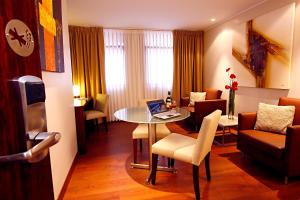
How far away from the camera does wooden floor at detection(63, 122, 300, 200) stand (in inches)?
77.0

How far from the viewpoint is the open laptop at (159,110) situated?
233cm

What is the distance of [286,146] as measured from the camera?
6.61ft

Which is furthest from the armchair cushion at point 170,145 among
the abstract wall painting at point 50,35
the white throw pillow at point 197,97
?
the white throw pillow at point 197,97

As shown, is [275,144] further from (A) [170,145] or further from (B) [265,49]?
(B) [265,49]

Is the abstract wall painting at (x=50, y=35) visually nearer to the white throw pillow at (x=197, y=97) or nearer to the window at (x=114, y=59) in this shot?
the window at (x=114, y=59)

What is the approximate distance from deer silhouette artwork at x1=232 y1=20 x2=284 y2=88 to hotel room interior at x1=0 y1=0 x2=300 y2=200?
2cm

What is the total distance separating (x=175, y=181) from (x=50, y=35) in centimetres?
200

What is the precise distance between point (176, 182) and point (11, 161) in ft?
6.21

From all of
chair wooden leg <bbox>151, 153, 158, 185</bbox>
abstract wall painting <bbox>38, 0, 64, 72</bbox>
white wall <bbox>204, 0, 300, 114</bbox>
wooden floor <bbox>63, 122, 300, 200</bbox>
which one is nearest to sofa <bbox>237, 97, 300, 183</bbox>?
wooden floor <bbox>63, 122, 300, 200</bbox>

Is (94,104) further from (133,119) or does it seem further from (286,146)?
(286,146)

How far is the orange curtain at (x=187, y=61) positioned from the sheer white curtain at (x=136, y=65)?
18 centimetres

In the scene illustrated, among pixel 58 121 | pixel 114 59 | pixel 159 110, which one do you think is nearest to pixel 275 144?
pixel 159 110

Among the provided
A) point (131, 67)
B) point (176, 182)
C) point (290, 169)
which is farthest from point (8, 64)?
point (131, 67)

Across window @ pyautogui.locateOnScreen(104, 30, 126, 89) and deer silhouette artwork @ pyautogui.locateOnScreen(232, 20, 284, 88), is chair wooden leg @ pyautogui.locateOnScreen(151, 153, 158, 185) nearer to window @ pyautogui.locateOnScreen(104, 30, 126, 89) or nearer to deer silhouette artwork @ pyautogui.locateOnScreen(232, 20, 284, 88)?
deer silhouette artwork @ pyautogui.locateOnScreen(232, 20, 284, 88)
